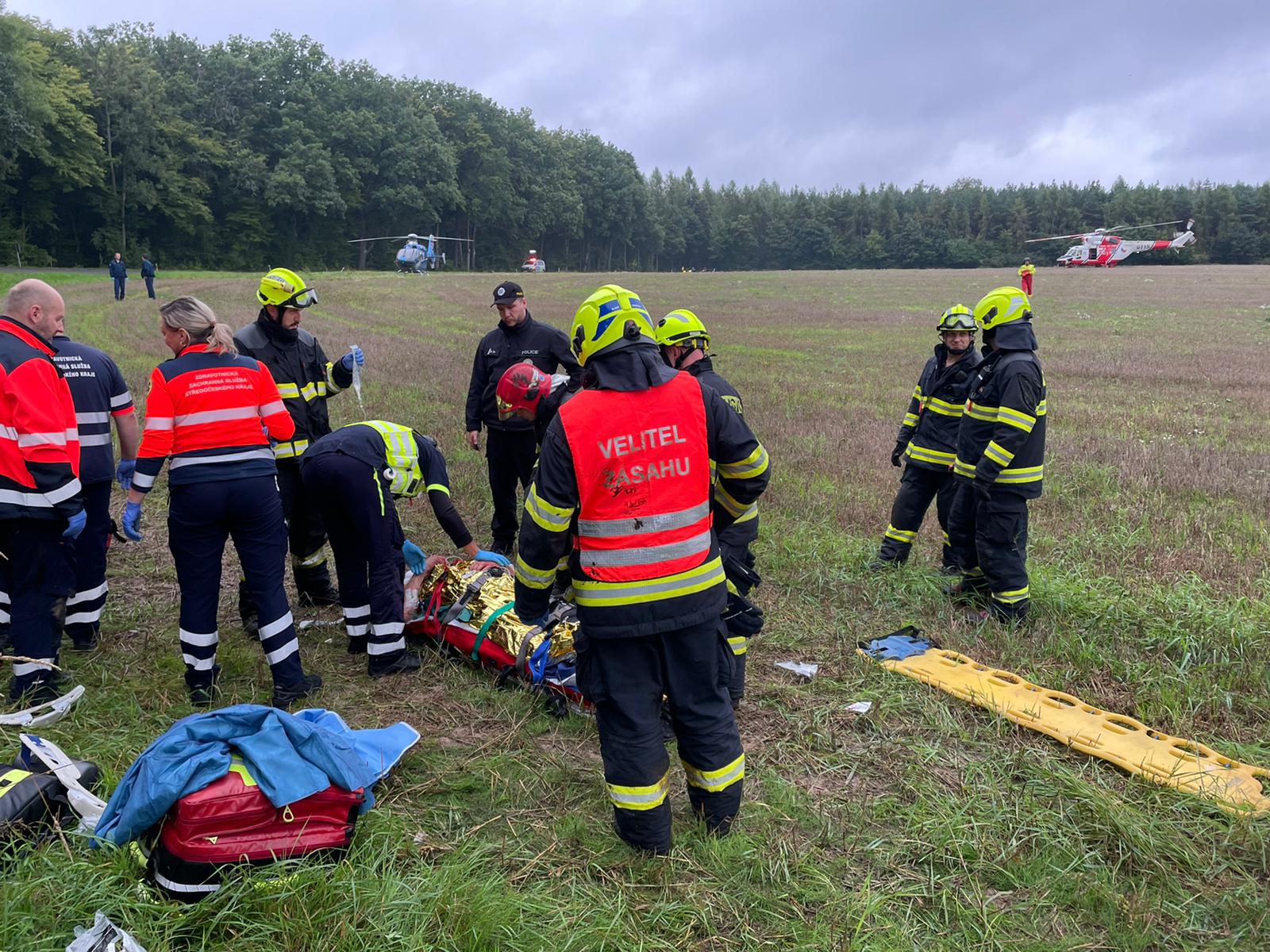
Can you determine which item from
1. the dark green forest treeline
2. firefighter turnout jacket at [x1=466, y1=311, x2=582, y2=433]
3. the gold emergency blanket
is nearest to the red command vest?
the gold emergency blanket

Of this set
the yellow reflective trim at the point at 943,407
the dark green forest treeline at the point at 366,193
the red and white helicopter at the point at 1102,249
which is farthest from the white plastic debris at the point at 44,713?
the red and white helicopter at the point at 1102,249

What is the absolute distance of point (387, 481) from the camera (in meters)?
4.63

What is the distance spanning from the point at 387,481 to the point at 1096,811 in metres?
3.79

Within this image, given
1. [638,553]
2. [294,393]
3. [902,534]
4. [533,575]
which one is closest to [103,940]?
[533,575]

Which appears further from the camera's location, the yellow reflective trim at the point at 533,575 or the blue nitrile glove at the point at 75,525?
the blue nitrile glove at the point at 75,525

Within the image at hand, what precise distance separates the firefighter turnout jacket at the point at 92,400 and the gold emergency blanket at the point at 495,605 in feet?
6.70

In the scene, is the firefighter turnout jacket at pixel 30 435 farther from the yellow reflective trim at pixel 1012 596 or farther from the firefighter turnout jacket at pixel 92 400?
the yellow reflective trim at pixel 1012 596

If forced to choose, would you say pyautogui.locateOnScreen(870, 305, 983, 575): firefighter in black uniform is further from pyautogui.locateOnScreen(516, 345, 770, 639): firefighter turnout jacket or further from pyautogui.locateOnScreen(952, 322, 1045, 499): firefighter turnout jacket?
pyautogui.locateOnScreen(516, 345, 770, 639): firefighter turnout jacket

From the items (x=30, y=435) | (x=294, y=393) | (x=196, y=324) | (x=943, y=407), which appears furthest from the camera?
(x=943, y=407)

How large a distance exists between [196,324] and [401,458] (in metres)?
1.25

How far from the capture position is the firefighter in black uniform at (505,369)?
654 cm

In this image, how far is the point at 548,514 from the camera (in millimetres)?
3051

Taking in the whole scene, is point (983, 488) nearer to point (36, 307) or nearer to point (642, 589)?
point (642, 589)

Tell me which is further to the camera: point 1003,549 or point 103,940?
point 1003,549
